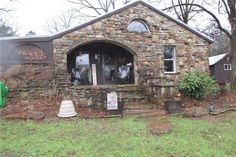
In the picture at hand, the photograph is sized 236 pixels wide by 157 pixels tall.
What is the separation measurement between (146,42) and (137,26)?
0.93 meters

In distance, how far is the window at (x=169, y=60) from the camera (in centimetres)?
1502

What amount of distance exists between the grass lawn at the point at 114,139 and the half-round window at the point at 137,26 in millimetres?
6197

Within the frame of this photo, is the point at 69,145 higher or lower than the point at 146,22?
lower

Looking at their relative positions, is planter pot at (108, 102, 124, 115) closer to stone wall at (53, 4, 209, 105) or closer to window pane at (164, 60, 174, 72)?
stone wall at (53, 4, 209, 105)

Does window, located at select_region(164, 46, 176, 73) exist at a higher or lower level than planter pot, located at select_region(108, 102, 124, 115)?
higher

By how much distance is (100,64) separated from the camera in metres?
15.9

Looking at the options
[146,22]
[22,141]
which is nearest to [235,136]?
[22,141]

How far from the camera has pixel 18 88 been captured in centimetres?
1214

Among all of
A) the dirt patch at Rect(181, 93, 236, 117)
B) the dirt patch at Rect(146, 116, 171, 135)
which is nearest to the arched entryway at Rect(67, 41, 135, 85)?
the dirt patch at Rect(181, 93, 236, 117)

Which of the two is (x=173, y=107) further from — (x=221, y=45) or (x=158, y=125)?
(x=221, y=45)

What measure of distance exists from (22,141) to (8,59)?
6476mm

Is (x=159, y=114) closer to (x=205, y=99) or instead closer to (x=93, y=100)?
(x=93, y=100)

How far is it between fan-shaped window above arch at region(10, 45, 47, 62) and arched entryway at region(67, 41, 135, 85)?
241 centimetres

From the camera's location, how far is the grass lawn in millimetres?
6328
